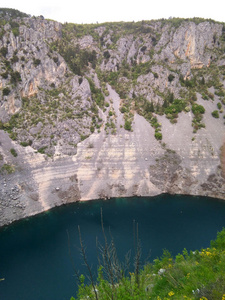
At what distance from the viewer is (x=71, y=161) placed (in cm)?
6072

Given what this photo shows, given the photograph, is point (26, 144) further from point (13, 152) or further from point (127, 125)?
point (127, 125)

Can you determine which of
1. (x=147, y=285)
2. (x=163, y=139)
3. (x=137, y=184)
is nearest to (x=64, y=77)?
(x=163, y=139)

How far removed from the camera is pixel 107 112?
73875 millimetres

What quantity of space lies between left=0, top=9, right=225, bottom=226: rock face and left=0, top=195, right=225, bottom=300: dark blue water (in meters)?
3.60

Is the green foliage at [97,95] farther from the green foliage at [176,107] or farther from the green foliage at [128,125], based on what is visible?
the green foliage at [176,107]

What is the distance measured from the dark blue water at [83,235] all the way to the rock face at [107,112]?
3596 mm


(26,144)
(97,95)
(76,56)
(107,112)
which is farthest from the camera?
(76,56)

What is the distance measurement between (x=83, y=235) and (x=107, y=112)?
42.4 metres

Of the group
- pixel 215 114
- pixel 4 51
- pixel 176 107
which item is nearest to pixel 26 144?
pixel 4 51

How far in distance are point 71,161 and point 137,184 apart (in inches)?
742

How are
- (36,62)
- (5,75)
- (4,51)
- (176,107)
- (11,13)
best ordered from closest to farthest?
(5,75) → (4,51) → (36,62) → (176,107) → (11,13)

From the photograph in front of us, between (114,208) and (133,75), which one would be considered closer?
(114,208)

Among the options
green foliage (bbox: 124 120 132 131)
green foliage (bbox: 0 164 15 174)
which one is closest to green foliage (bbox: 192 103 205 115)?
green foliage (bbox: 124 120 132 131)

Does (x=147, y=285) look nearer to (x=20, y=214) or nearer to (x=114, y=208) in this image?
(x=114, y=208)
